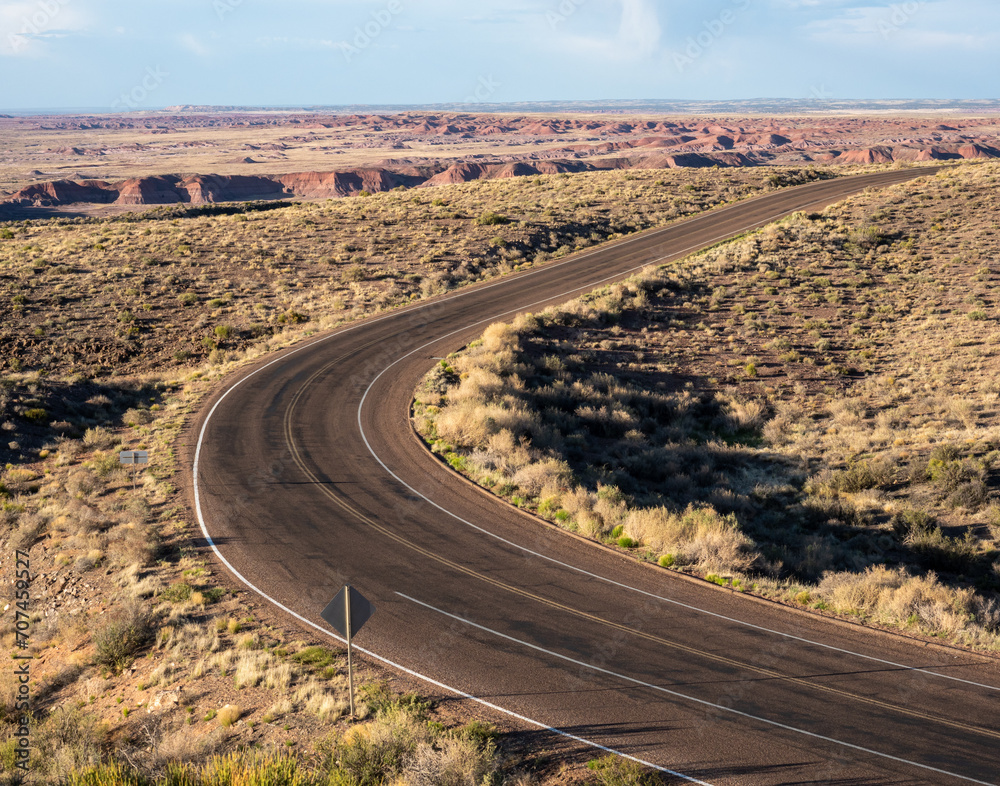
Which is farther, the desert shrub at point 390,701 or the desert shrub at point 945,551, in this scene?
the desert shrub at point 945,551

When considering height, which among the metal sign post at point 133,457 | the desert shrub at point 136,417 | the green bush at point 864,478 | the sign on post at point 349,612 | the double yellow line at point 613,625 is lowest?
the double yellow line at point 613,625

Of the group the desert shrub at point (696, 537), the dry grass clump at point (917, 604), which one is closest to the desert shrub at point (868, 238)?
the desert shrub at point (696, 537)

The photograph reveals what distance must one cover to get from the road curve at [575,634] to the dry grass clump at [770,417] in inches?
59.4

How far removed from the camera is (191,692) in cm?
1060

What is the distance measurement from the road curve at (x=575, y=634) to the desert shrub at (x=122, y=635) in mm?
2135

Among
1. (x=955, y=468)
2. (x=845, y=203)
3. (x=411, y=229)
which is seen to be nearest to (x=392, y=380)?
(x=955, y=468)

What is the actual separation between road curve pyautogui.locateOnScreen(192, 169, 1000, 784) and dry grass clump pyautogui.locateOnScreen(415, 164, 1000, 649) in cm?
151

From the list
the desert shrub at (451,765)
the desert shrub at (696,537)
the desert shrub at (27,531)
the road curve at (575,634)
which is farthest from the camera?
the desert shrub at (27,531)

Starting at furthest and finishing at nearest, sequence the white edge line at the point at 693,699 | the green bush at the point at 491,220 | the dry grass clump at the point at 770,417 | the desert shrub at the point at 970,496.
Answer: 1. the green bush at the point at 491,220
2. the desert shrub at the point at 970,496
3. the dry grass clump at the point at 770,417
4. the white edge line at the point at 693,699

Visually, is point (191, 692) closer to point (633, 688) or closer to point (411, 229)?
point (633, 688)

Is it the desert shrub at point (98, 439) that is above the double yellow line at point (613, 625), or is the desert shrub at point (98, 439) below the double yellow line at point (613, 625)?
above

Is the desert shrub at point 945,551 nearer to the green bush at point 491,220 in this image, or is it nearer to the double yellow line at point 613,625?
the double yellow line at point 613,625

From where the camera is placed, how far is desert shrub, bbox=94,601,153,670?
1162 centimetres

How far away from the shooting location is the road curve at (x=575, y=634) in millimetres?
9336
